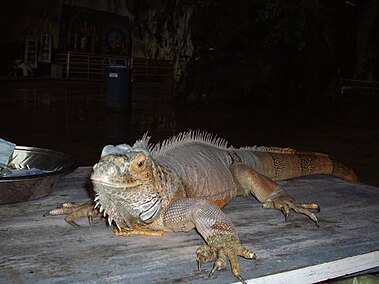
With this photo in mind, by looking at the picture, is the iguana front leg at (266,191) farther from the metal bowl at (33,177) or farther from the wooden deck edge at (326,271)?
the metal bowl at (33,177)

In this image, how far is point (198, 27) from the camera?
1612 cm

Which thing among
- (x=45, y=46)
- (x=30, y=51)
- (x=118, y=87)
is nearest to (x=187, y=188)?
(x=118, y=87)

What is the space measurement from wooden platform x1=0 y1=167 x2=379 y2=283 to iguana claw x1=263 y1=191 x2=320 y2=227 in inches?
1.3

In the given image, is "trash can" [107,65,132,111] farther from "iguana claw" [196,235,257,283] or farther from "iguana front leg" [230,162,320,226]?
"iguana claw" [196,235,257,283]

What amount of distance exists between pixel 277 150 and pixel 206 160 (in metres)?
0.74

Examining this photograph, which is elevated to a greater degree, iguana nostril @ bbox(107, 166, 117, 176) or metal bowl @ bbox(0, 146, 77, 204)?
iguana nostril @ bbox(107, 166, 117, 176)

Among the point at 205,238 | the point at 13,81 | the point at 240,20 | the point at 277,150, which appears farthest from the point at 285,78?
the point at 205,238

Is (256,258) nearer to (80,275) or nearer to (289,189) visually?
(80,275)

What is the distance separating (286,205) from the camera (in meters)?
2.02

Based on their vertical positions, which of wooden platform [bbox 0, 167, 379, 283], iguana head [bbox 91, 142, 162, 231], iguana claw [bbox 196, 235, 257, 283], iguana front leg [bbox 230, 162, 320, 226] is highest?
iguana head [bbox 91, 142, 162, 231]

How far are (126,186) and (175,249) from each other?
28 cm

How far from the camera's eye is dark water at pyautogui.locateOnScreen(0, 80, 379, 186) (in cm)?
735

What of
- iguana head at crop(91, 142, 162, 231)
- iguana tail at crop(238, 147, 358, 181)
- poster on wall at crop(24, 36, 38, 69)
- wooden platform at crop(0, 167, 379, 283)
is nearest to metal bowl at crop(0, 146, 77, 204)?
wooden platform at crop(0, 167, 379, 283)

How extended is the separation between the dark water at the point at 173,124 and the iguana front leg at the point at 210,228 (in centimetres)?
421
